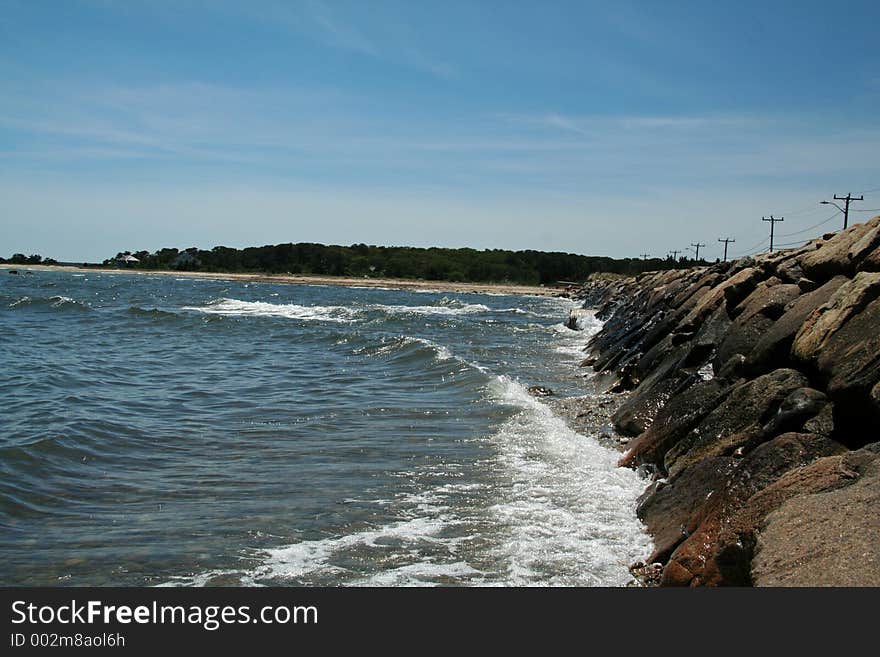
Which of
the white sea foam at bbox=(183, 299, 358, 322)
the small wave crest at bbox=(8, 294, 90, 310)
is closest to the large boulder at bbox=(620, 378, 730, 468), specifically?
the white sea foam at bbox=(183, 299, 358, 322)

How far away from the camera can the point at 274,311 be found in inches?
1789

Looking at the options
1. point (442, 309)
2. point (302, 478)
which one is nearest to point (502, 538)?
point (302, 478)

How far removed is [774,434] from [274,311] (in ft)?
134

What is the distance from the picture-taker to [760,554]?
4824 mm

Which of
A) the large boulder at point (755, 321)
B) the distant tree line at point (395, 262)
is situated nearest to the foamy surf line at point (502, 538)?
the large boulder at point (755, 321)

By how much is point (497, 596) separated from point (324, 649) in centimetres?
114

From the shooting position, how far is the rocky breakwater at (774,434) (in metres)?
4.78

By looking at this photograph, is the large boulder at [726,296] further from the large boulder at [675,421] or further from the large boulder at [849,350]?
the large boulder at [849,350]

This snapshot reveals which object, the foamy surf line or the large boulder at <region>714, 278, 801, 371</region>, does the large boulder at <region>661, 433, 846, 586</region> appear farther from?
the large boulder at <region>714, 278, 801, 371</region>

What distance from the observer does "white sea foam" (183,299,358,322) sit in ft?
135

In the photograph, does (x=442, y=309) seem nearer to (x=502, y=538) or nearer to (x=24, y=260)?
(x=502, y=538)

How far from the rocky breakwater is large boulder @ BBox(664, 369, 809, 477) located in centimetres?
2

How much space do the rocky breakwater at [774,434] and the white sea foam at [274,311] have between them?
29224mm

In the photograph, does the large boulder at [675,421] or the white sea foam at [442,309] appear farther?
the white sea foam at [442,309]
